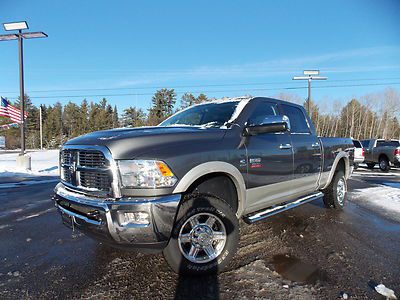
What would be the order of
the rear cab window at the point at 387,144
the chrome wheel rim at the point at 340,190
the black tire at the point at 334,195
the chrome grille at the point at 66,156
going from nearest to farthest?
the chrome grille at the point at 66,156, the black tire at the point at 334,195, the chrome wheel rim at the point at 340,190, the rear cab window at the point at 387,144

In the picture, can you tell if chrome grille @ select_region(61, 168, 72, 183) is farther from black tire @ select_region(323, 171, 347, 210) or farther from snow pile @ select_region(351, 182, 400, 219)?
snow pile @ select_region(351, 182, 400, 219)

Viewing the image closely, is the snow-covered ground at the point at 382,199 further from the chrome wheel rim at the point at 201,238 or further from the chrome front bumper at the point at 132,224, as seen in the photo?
the chrome front bumper at the point at 132,224

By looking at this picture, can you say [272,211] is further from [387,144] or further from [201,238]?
[387,144]

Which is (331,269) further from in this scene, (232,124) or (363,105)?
(363,105)

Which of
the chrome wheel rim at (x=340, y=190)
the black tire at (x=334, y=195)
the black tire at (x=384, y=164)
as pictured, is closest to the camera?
the black tire at (x=334, y=195)

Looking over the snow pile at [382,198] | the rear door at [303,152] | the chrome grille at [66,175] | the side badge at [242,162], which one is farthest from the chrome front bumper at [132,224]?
the snow pile at [382,198]

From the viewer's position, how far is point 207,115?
4004 millimetres

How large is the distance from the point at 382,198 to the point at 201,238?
19.7 feet

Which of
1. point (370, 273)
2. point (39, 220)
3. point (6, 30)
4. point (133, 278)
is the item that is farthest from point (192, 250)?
point (6, 30)

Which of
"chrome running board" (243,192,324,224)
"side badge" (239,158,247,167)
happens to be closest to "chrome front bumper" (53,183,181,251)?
"side badge" (239,158,247,167)

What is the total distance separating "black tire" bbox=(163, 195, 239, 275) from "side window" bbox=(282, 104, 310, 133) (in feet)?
7.16

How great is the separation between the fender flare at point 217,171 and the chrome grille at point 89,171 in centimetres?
67

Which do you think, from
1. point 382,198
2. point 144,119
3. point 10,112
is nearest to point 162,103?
point 144,119

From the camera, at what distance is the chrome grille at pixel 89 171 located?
2639mm
